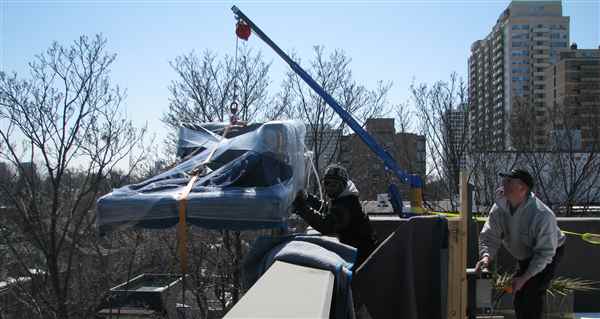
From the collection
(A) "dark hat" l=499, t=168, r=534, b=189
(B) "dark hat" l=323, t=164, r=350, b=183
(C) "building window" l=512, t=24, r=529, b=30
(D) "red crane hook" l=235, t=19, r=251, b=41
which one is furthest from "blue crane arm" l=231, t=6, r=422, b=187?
(C) "building window" l=512, t=24, r=529, b=30

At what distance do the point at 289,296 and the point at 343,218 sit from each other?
7.05ft

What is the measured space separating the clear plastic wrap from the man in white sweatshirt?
174 cm

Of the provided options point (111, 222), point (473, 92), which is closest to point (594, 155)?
point (473, 92)

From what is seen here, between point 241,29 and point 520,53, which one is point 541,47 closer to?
point 520,53

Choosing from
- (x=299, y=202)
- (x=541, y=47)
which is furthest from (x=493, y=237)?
(x=541, y=47)

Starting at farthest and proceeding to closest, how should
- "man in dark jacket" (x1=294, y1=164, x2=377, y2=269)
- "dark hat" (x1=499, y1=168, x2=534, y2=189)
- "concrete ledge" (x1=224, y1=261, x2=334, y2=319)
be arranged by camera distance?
1. "man in dark jacket" (x1=294, y1=164, x2=377, y2=269)
2. "dark hat" (x1=499, y1=168, x2=534, y2=189)
3. "concrete ledge" (x1=224, y1=261, x2=334, y2=319)

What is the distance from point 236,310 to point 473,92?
84.1 ft

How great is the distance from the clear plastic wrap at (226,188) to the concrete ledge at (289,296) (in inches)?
47.6

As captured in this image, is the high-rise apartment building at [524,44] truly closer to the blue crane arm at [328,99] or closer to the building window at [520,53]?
the building window at [520,53]

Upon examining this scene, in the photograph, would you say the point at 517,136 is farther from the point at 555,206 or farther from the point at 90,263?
A: the point at 90,263

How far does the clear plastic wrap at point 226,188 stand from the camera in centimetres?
366

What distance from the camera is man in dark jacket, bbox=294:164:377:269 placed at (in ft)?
13.3

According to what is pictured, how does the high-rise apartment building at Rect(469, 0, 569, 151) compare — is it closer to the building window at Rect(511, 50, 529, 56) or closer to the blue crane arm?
the building window at Rect(511, 50, 529, 56)

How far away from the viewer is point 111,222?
12.6 feet
